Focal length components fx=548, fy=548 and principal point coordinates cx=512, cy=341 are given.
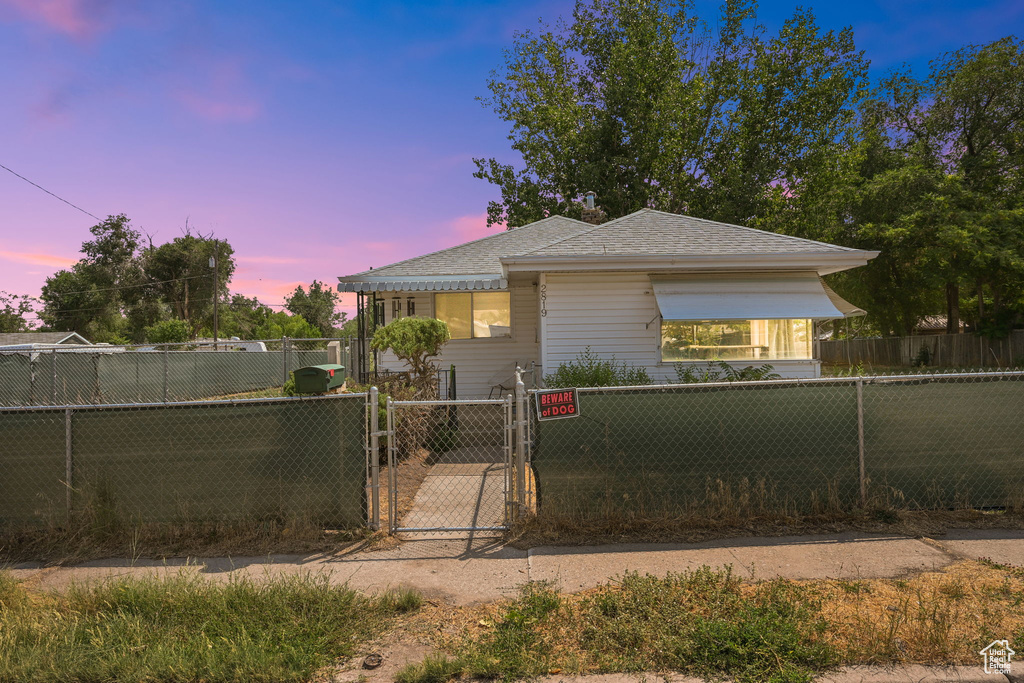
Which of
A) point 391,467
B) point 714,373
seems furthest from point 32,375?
point 714,373

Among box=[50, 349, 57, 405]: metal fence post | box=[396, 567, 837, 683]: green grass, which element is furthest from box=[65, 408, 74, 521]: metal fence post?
box=[50, 349, 57, 405]: metal fence post

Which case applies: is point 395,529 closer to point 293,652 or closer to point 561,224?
point 293,652

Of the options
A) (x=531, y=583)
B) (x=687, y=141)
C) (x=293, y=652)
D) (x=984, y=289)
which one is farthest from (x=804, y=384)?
(x=984, y=289)

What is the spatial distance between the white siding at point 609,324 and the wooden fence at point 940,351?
1548 cm

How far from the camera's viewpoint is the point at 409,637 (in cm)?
347

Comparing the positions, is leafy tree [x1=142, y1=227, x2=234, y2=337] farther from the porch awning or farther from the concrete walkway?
the concrete walkway

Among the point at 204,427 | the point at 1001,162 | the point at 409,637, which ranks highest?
the point at 1001,162

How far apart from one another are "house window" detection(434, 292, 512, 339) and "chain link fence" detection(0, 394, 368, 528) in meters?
7.78

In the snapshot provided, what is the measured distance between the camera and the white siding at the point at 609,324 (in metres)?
10.1

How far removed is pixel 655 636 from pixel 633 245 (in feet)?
25.5

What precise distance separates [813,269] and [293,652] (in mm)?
10259

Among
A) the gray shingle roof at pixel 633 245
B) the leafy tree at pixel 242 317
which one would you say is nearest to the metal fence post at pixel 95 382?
the gray shingle roof at pixel 633 245

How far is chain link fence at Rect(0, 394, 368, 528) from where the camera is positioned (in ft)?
16.6

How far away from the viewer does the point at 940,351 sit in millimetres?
29797
